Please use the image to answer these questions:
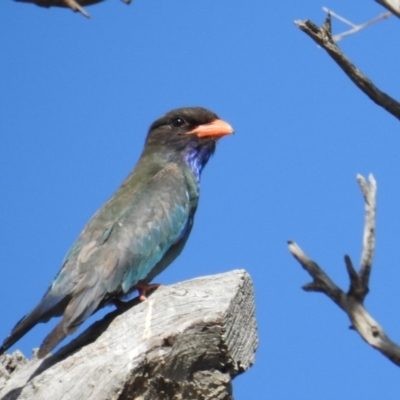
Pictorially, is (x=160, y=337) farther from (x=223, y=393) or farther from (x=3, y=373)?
(x=3, y=373)

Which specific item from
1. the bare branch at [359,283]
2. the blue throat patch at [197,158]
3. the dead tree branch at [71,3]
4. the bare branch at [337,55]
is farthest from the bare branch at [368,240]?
the blue throat patch at [197,158]

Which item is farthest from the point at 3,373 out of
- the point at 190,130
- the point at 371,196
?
the point at 190,130

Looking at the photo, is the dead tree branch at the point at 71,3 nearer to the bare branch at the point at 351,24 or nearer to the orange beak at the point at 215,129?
the bare branch at the point at 351,24

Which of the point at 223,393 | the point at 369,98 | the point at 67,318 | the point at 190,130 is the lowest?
the point at 223,393

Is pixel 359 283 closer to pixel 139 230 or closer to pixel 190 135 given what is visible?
pixel 139 230

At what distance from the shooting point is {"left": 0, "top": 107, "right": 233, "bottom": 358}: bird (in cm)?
572

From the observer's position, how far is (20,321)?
555 centimetres

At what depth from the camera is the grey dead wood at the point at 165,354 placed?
4.50 metres

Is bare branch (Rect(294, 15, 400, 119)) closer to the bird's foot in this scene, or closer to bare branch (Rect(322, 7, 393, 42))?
bare branch (Rect(322, 7, 393, 42))

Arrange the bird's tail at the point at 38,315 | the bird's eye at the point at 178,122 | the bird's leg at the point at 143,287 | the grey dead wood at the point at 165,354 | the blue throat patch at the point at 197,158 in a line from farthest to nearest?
1. the bird's eye at the point at 178,122
2. the blue throat patch at the point at 197,158
3. the bird's leg at the point at 143,287
4. the bird's tail at the point at 38,315
5. the grey dead wood at the point at 165,354

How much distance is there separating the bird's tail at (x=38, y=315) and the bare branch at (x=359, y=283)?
7.22 feet

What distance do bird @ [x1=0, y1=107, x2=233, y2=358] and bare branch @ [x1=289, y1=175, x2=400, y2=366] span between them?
5.88 ft

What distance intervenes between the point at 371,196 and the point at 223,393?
154 centimetres

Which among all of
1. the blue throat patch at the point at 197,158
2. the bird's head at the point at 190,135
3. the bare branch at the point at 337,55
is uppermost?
the bird's head at the point at 190,135
